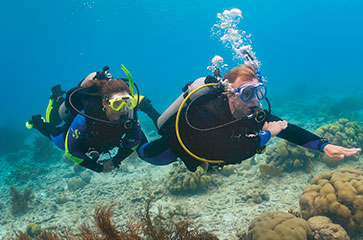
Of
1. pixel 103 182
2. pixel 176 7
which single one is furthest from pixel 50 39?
pixel 103 182

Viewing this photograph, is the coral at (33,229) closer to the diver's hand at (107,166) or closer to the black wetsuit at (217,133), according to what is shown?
the diver's hand at (107,166)

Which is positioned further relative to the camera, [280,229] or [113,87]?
[113,87]

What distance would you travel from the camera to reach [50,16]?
173 feet

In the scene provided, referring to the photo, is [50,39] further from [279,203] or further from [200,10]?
[279,203]

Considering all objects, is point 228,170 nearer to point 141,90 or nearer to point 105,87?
point 105,87

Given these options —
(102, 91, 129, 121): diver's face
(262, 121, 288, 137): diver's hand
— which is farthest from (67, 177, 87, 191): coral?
(262, 121, 288, 137): diver's hand

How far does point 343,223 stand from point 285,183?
250 cm

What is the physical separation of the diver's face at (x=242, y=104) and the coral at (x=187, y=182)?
4478mm

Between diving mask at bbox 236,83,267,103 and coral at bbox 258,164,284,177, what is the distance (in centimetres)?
495

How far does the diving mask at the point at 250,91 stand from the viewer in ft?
9.75

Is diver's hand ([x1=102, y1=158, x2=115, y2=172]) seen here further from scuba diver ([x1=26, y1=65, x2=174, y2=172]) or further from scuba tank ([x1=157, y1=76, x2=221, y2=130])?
scuba tank ([x1=157, y1=76, x2=221, y2=130])

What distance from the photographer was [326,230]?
3.83 m

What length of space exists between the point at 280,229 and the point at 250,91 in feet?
8.31

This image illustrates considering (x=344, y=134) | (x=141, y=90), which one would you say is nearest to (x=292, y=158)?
(x=344, y=134)
